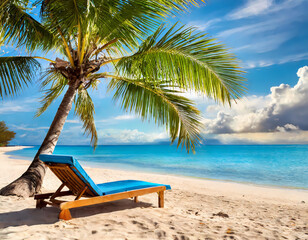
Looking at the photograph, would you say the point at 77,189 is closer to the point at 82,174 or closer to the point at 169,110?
the point at 82,174

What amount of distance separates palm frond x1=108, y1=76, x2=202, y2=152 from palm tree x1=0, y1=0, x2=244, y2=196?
0.02 metres

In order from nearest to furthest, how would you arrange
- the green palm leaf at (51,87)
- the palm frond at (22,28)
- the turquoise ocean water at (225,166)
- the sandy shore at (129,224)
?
the sandy shore at (129,224), the palm frond at (22,28), the green palm leaf at (51,87), the turquoise ocean water at (225,166)

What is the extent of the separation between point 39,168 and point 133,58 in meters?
2.56

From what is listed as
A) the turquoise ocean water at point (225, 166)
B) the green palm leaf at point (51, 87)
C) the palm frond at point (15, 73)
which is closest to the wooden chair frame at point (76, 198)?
the turquoise ocean water at point (225, 166)

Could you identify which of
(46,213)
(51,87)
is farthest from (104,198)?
(51,87)

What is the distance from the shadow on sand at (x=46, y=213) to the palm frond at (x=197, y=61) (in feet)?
6.97

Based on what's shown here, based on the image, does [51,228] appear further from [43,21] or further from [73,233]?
[43,21]

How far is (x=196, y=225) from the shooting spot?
2812 millimetres

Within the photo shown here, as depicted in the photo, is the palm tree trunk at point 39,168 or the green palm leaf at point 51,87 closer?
the palm tree trunk at point 39,168

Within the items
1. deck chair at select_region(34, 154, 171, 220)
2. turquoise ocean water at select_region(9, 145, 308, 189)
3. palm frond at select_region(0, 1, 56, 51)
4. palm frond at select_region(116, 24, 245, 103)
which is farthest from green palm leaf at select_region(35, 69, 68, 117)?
turquoise ocean water at select_region(9, 145, 308, 189)

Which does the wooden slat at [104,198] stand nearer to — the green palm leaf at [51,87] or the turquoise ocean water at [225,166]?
the turquoise ocean water at [225,166]

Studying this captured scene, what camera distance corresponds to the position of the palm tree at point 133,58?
3.71 m

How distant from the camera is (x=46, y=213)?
3145mm

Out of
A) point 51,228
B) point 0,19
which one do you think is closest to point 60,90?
point 0,19
